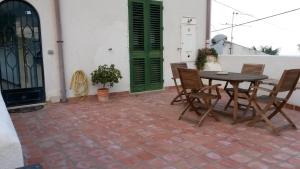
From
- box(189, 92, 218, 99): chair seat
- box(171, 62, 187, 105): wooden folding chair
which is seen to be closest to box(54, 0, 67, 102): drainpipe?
box(171, 62, 187, 105): wooden folding chair

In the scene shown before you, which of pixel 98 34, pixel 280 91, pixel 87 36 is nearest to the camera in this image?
pixel 280 91

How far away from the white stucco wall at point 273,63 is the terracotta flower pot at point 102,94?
10.7ft

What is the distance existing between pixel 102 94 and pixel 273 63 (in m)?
3.68

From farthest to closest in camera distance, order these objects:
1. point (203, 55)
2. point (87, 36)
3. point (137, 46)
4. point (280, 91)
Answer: point (203, 55) < point (137, 46) < point (87, 36) < point (280, 91)

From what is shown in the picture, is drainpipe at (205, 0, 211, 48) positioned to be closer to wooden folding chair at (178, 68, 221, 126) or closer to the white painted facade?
the white painted facade

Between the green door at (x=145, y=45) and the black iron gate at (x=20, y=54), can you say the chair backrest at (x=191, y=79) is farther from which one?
the black iron gate at (x=20, y=54)

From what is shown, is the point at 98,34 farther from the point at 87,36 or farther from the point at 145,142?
the point at 145,142

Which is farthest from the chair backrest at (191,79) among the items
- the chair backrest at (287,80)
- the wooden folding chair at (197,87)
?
the chair backrest at (287,80)

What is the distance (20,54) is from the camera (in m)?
5.20

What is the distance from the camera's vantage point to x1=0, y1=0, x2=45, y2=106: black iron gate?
500 centimetres

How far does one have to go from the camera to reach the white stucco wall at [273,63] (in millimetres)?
5062

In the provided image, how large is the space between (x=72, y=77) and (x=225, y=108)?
126 inches

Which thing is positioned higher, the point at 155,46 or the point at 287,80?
the point at 155,46

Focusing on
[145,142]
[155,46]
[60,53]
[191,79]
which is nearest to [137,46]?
[155,46]
